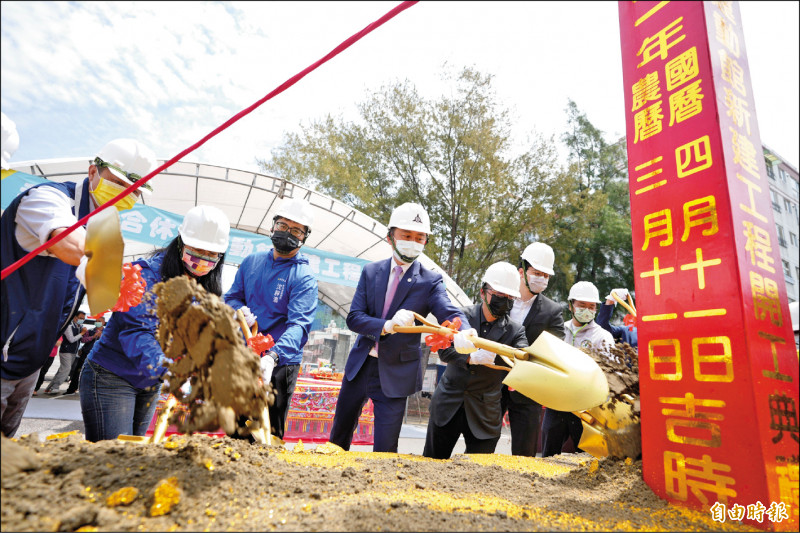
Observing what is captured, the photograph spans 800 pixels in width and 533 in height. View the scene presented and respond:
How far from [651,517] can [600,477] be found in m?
0.50

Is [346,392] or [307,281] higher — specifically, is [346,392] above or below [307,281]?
below

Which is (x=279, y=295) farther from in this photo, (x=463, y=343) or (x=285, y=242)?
(x=463, y=343)

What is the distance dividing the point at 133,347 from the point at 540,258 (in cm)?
294

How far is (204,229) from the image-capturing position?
2.09 m

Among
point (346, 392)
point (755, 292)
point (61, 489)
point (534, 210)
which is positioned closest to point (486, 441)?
point (346, 392)

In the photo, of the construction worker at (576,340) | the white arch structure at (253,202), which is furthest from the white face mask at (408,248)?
the white arch structure at (253,202)

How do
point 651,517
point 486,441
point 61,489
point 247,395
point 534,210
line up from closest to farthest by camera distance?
1. point 61,489
2. point 247,395
3. point 651,517
4. point 486,441
5. point 534,210

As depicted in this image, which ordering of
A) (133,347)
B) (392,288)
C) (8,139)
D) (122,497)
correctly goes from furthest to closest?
(392,288), (133,347), (8,139), (122,497)

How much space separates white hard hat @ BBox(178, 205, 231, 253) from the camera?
208 cm

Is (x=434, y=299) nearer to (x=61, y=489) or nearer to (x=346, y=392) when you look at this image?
(x=346, y=392)

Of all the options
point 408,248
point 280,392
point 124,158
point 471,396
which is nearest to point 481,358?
point 471,396

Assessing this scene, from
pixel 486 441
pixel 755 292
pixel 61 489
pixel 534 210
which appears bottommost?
pixel 486 441

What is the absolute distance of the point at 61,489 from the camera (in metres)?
1.11

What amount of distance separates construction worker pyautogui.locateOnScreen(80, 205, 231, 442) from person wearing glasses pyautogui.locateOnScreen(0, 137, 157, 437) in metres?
0.28
